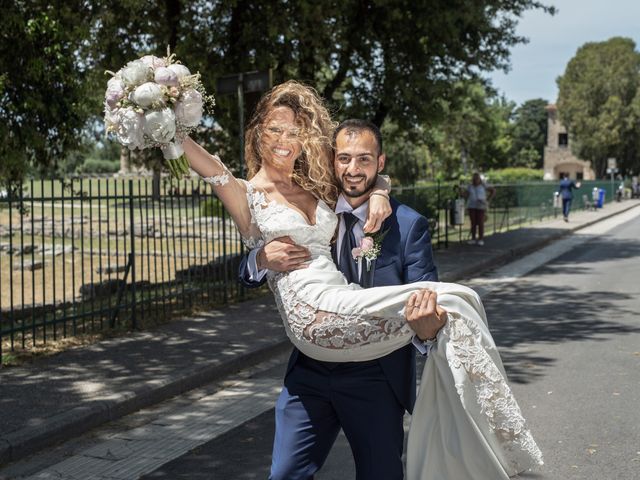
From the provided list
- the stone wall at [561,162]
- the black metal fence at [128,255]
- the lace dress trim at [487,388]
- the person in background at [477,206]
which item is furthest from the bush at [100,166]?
the lace dress trim at [487,388]

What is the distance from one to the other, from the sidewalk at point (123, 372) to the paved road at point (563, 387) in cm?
98

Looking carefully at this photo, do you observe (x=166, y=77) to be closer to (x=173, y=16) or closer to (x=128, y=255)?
(x=128, y=255)

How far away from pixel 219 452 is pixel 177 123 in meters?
2.94

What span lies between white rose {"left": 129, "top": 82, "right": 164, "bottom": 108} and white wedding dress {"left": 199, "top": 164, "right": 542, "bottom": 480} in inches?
24.3

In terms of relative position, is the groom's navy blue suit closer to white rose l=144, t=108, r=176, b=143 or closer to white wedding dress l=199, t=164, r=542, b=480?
white wedding dress l=199, t=164, r=542, b=480

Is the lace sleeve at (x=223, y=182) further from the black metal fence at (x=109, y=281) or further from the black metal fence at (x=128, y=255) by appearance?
the black metal fence at (x=109, y=281)

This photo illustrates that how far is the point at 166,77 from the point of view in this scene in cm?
255

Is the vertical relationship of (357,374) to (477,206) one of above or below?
below

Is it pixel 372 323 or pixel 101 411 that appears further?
pixel 101 411

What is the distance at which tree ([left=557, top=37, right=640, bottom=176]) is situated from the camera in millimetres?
63766

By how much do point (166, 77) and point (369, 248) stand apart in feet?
2.89

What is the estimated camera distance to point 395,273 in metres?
2.73

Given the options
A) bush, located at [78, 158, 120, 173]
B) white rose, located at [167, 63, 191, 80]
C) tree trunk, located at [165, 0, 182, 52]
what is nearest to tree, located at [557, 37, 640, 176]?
bush, located at [78, 158, 120, 173]

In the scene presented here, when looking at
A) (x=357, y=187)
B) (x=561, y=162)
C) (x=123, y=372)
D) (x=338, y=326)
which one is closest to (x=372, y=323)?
(x=338, y=326)
